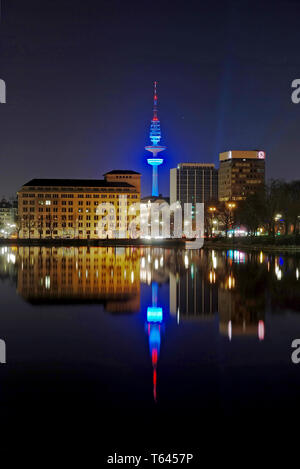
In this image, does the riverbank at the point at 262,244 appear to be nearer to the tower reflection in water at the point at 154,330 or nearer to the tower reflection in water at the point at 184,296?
the tower reflection in water at the point at 184,296

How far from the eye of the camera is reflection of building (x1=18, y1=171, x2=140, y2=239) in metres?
160

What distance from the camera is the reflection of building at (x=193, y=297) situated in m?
14.2

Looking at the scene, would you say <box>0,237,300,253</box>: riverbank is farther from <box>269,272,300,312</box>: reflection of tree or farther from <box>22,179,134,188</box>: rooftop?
<box>22,179,134,188</box>: rooftop

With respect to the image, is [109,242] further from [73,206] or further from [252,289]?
[252,289]

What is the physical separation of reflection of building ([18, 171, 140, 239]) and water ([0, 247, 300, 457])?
14470 cm

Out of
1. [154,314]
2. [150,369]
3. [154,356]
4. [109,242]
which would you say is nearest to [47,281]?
[154,314]

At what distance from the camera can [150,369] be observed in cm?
835

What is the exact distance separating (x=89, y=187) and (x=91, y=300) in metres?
149

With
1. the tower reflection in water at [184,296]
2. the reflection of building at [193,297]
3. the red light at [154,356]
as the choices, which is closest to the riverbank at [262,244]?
the tower reflection in water at [184,296]

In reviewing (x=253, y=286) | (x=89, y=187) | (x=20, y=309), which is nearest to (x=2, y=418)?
(x=20, y=309)

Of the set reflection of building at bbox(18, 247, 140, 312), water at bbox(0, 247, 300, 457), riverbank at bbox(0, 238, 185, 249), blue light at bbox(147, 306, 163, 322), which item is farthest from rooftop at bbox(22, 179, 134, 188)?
blue light at bbox(147, 306, 163, 322)

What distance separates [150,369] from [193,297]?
9.17 metres

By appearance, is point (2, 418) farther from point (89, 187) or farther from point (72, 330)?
point (89, 187)

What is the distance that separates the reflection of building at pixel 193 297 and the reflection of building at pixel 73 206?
449 ft
